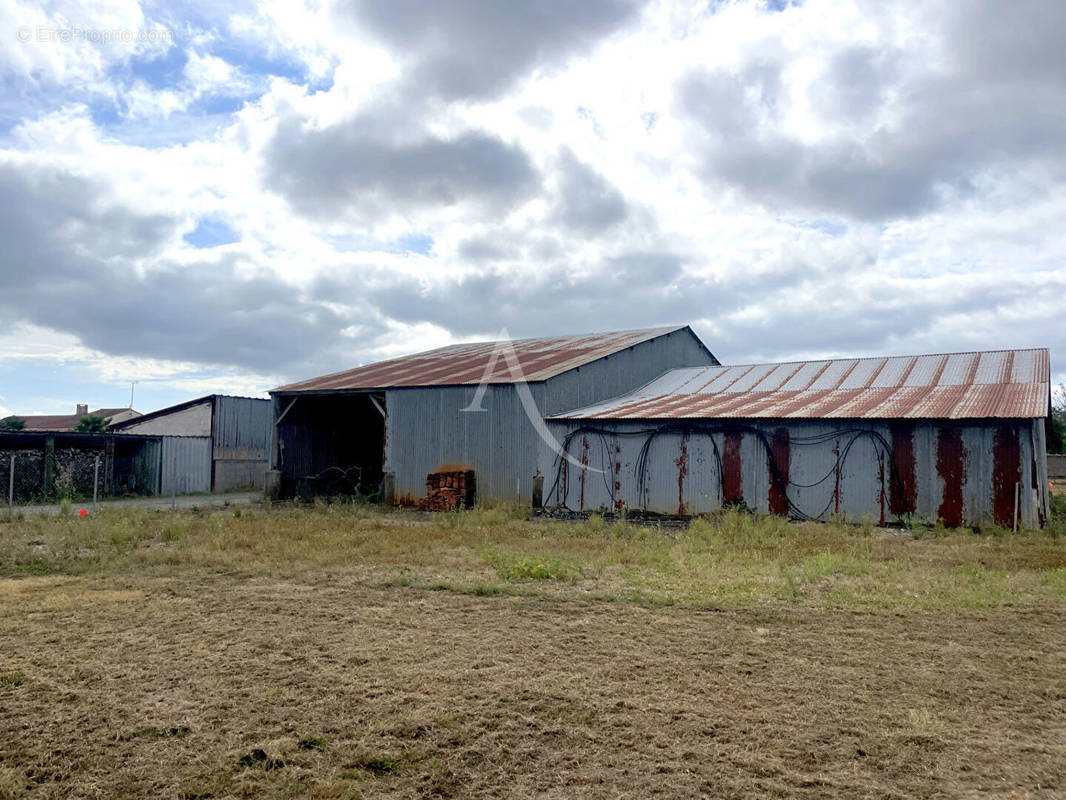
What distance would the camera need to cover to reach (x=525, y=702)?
550 centimetres

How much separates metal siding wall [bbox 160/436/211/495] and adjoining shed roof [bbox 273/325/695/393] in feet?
17.0

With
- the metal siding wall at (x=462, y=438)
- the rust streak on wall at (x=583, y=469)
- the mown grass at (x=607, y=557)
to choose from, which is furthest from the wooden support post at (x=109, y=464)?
the rust streak on wall at (x=583, y=469)

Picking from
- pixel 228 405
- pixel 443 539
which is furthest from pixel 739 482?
pixel 228 405

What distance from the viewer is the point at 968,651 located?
22.8 ft

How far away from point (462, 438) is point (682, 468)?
22.8 ft

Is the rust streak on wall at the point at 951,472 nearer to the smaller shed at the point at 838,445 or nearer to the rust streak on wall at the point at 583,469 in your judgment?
the smaller shed at the point at 838,445

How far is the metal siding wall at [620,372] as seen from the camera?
22.8 meters

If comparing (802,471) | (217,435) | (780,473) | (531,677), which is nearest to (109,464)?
(217,435)

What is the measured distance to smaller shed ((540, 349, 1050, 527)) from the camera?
16.6 meters

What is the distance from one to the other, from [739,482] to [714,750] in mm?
Result: 15255

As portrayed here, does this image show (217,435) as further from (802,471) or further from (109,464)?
(802,471)

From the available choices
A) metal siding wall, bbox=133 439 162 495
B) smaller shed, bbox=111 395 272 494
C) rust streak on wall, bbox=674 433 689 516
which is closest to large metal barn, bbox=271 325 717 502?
rust streak on wall, bbox=674 433 689 516

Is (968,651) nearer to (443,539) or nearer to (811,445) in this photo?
(443,539)

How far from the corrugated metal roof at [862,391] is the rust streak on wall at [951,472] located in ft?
1.98
